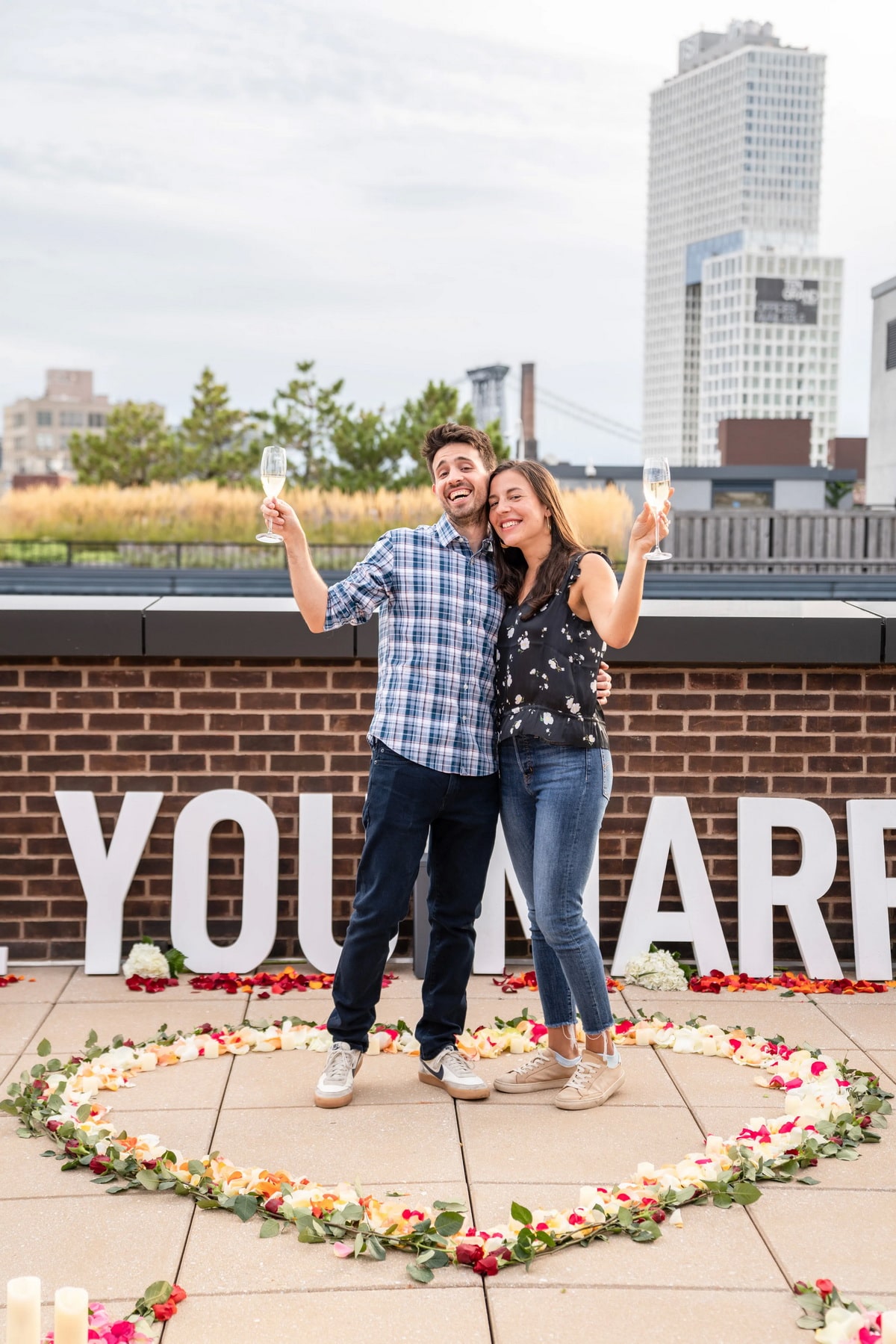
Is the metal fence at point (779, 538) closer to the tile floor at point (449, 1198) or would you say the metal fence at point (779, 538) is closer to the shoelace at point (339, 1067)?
the tile floor at point (449, 1198)

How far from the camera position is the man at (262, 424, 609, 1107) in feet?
12.0

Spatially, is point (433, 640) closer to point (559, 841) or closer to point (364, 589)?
point (364, 589)

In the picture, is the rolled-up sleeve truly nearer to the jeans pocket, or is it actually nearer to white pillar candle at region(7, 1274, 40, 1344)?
the jeans pocket

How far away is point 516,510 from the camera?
3.57 metres

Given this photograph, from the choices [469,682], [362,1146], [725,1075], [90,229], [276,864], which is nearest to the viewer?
[362,1146]

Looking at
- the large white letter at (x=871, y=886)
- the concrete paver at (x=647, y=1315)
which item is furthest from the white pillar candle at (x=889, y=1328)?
the large white letter at (x=871, y=886)

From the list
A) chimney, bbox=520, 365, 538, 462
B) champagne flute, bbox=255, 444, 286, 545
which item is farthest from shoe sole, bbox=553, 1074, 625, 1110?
chimney, bbox=520, 365, 538, 462

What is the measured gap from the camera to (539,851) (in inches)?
142

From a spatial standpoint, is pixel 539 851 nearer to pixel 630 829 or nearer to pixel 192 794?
pixel 630 829

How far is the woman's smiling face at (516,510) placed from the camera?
357 centimetres

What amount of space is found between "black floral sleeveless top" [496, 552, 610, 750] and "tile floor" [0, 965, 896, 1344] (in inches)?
42.2

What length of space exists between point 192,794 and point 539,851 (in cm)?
196

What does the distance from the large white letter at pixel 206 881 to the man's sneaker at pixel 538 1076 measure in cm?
135

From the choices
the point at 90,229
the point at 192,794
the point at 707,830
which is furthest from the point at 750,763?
the point at 90,229
